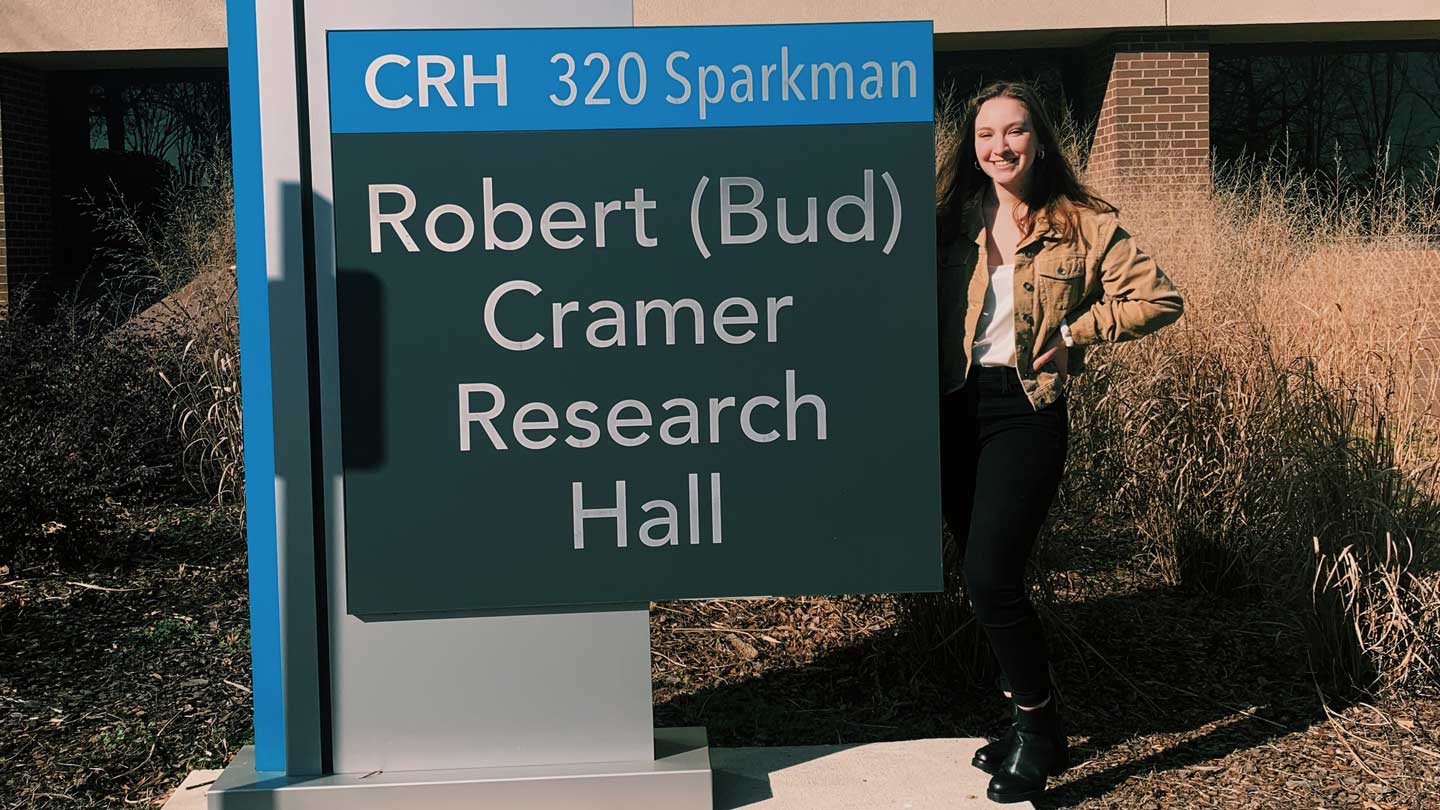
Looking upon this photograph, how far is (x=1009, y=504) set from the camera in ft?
9.69

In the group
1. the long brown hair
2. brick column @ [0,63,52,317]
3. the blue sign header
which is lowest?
the long brown hair

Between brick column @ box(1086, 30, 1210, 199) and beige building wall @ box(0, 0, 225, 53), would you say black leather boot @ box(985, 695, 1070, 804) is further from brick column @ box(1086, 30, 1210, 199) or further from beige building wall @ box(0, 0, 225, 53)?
beige building wall @ box(0, 0, 225, 53)

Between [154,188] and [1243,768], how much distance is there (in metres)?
12.8

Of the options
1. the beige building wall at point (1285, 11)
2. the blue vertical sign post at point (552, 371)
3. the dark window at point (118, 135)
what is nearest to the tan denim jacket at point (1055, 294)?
the blue vertical sign post at point (552, 371)

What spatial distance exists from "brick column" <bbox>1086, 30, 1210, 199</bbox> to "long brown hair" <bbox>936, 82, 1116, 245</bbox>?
10.6 m

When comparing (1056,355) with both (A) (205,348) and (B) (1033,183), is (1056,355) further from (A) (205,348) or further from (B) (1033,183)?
(A) (205,348)

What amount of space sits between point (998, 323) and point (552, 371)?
100 centimetres

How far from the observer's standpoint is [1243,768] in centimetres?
338

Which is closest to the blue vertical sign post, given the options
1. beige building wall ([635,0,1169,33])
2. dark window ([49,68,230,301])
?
beige building wall ([635,0,1169,33])

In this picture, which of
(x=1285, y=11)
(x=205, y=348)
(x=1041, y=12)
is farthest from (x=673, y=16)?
(x=205, y=348)

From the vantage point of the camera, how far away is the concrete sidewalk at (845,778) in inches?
122

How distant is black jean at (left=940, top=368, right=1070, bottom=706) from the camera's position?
116 inches

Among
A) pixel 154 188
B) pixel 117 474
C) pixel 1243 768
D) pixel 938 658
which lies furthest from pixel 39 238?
pixel 1243 768

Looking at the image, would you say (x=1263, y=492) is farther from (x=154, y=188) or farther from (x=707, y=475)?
(x=154, y=188)
